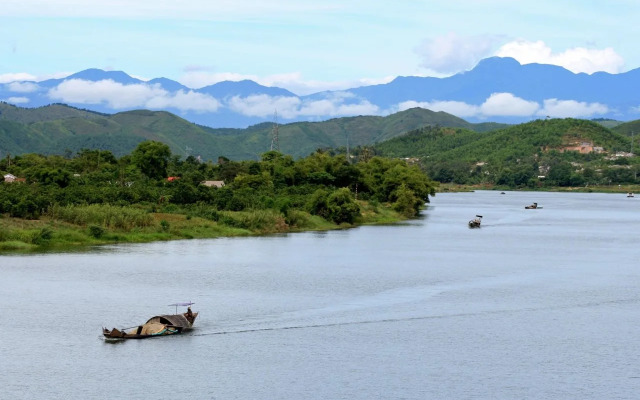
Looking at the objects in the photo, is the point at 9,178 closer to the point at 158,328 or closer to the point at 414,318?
the point at 158,328

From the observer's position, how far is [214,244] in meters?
63.6

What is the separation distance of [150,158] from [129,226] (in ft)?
124

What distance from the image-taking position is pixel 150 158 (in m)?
101

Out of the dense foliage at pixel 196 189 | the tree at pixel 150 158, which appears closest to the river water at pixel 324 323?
the dense foliage at pixel 196 189

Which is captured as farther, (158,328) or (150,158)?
(150,158)

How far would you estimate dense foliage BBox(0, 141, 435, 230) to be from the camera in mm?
65000

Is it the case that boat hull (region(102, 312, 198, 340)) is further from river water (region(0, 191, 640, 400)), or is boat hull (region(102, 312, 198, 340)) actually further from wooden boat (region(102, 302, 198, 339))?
river water (region(0, 191, 640, 400))

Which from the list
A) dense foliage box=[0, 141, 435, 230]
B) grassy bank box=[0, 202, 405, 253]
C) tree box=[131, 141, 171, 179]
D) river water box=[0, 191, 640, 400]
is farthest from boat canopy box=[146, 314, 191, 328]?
tree box=[131, 141, 171, 179]

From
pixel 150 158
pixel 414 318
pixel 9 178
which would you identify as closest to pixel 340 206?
pixel 150 158

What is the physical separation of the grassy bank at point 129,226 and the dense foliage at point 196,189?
134 millimetres

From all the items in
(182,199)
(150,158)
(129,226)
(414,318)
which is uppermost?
(150,158)

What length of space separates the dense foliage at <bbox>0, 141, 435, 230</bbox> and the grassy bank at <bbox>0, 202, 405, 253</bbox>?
0.44 feet

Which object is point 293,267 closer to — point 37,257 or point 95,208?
point 37,257

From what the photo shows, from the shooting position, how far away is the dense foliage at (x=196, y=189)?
6500 cm
